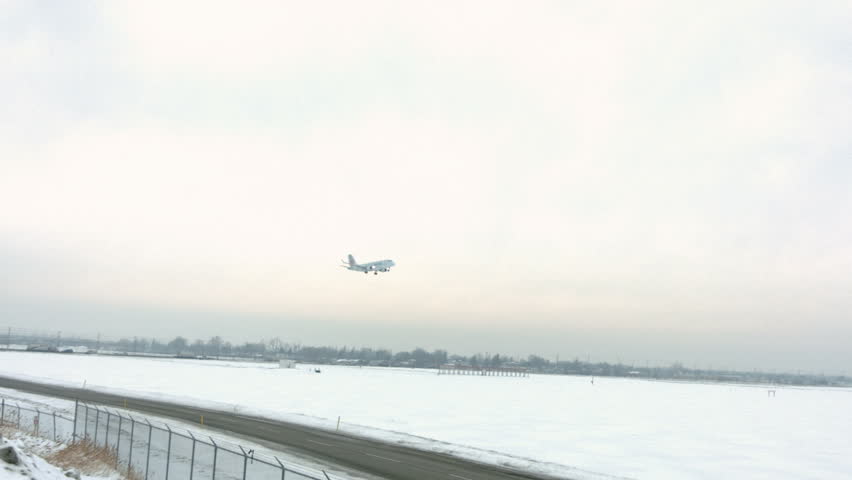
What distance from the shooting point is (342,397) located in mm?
72438

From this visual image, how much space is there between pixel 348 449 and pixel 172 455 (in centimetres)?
1353

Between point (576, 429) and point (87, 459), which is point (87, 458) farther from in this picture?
point (576, 429)

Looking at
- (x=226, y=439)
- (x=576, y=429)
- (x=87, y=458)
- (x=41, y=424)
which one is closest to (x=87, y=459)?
(x=87, y=458)

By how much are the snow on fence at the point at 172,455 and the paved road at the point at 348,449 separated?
3.66 metres

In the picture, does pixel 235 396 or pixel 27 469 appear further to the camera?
pixel 235 396

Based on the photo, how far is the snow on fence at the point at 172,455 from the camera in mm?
19906

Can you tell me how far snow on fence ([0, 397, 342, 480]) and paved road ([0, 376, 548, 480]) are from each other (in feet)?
12.0

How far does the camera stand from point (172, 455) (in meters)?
23.5

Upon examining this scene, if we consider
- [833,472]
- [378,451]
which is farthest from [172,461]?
[833,472]

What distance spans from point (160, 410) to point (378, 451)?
955 inches

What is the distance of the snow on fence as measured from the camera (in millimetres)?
19906

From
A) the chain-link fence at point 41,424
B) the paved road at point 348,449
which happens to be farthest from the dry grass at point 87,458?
the paved road at point 348,449

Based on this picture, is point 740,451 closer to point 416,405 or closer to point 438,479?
point 438,479

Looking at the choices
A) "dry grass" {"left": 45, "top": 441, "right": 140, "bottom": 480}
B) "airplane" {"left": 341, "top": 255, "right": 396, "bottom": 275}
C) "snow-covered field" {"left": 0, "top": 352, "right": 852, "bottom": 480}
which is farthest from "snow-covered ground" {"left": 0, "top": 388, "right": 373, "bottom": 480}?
"airplane" {"left": 341, "top": 255, "right": 396, "bottom": 275}
